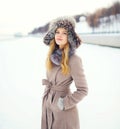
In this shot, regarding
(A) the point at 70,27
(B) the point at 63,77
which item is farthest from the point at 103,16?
(B) the point at 63,77

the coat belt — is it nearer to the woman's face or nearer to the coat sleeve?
the coat sleeve

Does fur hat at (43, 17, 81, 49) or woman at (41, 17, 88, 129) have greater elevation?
fur hat at (43, 17, 81, 49)

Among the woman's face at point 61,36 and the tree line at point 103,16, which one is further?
the tree line at point 103,16

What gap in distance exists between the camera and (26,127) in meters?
1.71

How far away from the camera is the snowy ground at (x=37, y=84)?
1.70 meters

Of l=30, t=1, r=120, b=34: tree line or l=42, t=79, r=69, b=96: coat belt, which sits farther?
l=30, t=1, r=120, b=34: tree line

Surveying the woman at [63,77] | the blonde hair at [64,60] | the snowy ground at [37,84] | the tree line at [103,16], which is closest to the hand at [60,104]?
the woman at [63,77]

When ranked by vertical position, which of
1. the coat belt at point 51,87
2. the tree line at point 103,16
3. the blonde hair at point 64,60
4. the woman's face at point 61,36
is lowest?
the coat belt at point 51,87

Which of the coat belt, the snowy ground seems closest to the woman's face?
the coat belt

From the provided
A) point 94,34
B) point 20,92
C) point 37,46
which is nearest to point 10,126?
point 20,92

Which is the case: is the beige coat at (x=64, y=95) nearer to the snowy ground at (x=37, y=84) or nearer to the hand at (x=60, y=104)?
the hand at (x=60, y=104)

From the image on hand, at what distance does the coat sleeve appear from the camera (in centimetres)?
124

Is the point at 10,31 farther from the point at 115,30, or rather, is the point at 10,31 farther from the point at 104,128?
the point at 104,128

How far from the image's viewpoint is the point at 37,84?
1759mm
